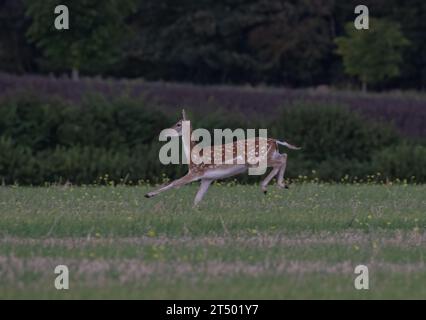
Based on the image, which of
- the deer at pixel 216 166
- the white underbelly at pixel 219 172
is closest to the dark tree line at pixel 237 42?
the deer at pixel 216 166

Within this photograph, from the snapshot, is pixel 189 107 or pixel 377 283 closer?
pixel 377 283

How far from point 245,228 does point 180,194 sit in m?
5.95

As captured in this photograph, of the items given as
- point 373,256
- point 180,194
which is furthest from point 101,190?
point 373,256

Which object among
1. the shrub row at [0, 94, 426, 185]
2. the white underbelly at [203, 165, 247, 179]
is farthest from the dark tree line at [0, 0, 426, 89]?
the white underbelly at [203, 165, 247, 179]

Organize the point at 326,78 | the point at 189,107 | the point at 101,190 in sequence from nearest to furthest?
1. the point at 101,190
2. the point at 189,107
3. the point at 326,78

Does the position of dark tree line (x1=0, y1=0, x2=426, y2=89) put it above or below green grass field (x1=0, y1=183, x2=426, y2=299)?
above

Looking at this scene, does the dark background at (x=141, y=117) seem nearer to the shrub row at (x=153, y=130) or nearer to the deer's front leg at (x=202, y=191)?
the shrub row at (x=153, y=130)

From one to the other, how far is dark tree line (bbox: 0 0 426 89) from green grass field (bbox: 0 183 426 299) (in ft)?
159

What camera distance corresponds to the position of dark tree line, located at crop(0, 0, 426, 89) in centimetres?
6856

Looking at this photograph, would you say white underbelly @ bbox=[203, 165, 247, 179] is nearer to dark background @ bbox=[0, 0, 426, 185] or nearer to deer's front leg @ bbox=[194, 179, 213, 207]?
deer's front leg @ bbox=[194, 179, 213, 207]

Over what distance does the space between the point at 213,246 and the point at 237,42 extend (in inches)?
2318

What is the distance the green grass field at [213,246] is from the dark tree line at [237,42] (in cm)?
4840

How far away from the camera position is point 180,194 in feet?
71.5
